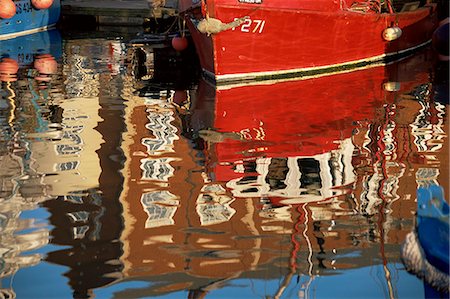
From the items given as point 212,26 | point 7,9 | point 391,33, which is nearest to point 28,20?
point 7,9

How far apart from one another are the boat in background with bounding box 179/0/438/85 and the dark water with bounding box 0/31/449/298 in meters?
0.46

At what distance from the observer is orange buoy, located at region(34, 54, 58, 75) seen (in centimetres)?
2009

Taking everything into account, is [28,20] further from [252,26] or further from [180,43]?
[252,26]

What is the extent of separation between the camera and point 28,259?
8.61 meters

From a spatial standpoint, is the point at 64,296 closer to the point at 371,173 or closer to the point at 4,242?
the point at 4,242

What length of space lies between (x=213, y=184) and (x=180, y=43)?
34.4 feet

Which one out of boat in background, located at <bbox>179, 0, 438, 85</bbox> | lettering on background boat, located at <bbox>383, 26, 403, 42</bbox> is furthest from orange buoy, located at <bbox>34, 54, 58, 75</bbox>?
lettering on background boat, located at <bbox>383, 26, 403, 42</bbox>

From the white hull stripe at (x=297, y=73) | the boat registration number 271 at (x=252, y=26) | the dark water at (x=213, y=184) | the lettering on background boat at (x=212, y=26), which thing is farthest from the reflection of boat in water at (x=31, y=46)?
the boat registration number 271 at (x=252, y=26)

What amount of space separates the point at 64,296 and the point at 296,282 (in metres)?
1.87

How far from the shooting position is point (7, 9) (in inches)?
1013

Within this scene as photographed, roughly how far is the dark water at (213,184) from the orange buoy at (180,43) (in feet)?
7.65

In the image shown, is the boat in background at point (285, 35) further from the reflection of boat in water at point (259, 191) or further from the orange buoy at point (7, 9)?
the orange buoy at point (7, 9)

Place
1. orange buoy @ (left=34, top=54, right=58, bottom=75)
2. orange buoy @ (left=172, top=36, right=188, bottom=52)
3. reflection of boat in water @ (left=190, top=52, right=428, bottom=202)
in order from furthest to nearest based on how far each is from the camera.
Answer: orange buoy @ (left=172, top=36, right=188, bottom=52) → orange buoy @ (left=34, top=54, right=58, bottom=75) → reflection of boat in water @ (left=190, top=52, right=428, bottom=202)

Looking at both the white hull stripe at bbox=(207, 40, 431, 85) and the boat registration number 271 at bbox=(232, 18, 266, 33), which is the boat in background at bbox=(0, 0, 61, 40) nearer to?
the white hull stripe at bbox=(207, 40, 431, 85)
